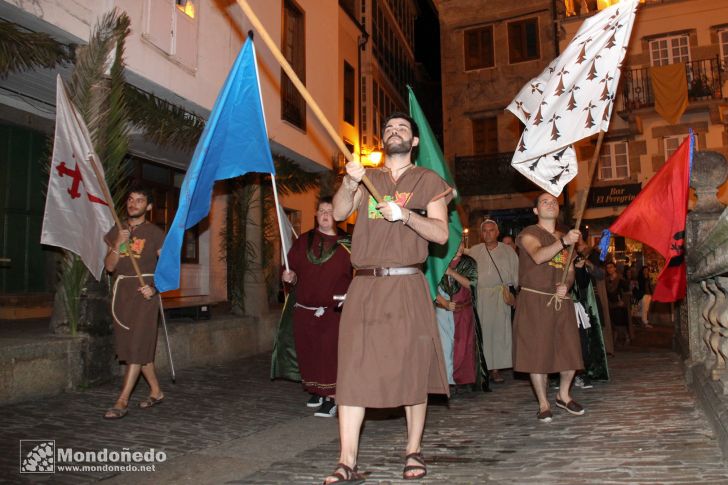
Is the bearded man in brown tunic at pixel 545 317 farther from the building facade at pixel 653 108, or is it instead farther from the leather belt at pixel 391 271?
the building facade at pixel 653 108

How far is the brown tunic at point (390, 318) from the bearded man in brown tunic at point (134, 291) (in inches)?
119

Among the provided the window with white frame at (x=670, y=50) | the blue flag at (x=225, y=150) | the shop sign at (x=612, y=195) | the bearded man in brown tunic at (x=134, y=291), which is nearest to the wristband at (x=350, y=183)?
the blue flag at (x=225, y=150)

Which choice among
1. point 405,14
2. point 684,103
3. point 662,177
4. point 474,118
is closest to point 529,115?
point 662,177

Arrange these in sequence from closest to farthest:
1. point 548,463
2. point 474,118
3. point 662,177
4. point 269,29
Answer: point 548,463 < point 662,177 < point 269,29 < point 474,118

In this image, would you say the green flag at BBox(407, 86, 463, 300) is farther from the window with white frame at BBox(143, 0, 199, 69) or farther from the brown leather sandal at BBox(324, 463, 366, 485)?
Answer: the window with white frame at BBox(143, 0, 199, 69)

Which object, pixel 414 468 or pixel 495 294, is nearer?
pixel 414 468

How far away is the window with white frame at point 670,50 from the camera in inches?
910

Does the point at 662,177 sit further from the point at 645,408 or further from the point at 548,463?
the point at 548,463

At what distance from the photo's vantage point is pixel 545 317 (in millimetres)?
5562

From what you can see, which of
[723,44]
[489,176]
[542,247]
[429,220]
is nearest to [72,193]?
[429,220]

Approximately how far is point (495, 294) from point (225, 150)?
5.03 meters

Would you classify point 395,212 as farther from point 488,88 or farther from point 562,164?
point 488,88

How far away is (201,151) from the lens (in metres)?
4.45

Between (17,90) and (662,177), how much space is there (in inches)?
347
